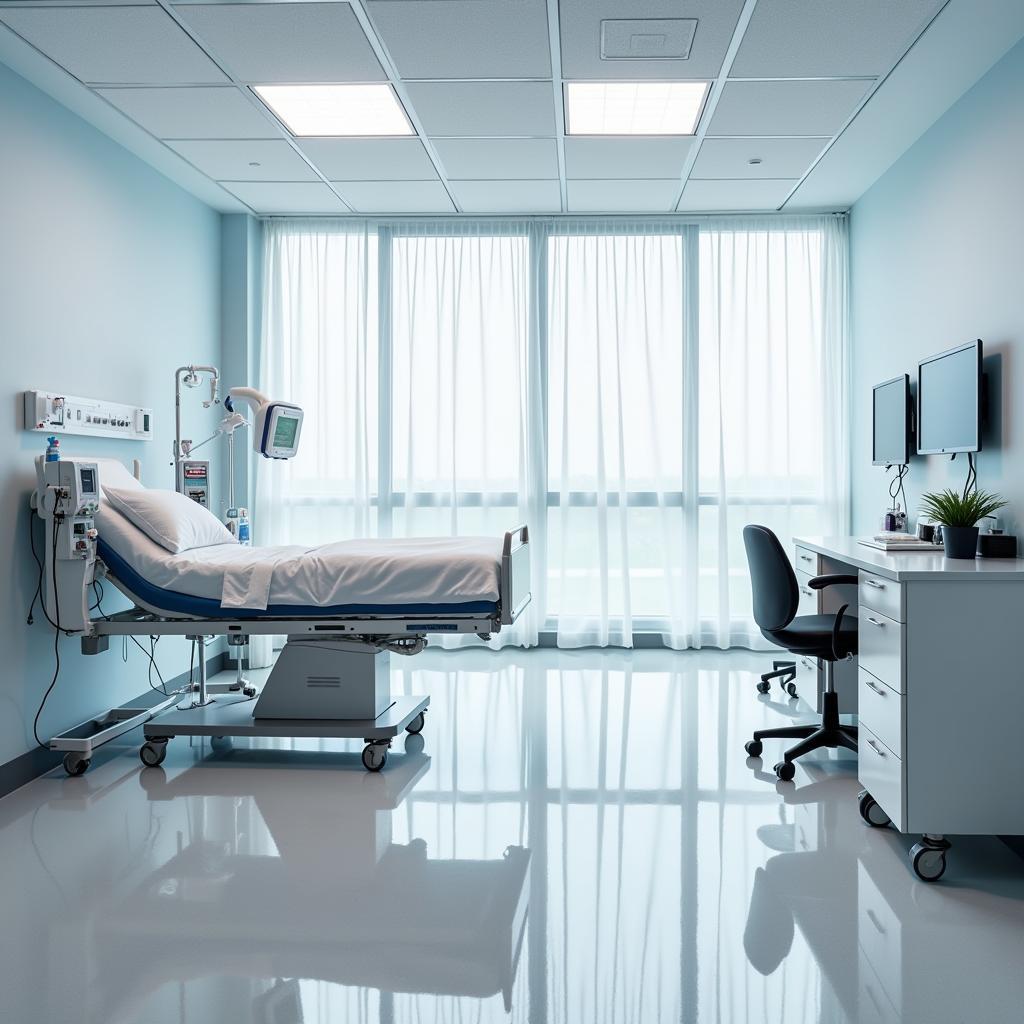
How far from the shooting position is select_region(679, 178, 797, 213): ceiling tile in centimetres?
501

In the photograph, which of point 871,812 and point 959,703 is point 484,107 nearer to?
point 959,703

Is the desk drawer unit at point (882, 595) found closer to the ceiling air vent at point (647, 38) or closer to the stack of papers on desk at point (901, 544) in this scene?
the stack of papers on desk at point (901, 544)

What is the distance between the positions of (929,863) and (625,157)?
357 cm

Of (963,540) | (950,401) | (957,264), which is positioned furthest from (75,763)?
(957,264)

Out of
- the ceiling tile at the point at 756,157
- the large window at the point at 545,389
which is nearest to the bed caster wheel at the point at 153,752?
the large window at the point at 545,389

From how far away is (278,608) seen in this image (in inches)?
139

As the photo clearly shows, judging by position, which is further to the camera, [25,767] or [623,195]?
[623,195]

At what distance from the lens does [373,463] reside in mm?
5758

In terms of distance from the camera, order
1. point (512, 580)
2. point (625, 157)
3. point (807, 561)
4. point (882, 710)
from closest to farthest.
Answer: point (882, 710) → point (512, 580) → point (807, 561) → point (625, 157)

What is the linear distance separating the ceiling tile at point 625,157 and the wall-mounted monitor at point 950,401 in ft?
5.41

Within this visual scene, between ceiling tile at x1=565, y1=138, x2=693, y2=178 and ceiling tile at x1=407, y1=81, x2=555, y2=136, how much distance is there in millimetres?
302

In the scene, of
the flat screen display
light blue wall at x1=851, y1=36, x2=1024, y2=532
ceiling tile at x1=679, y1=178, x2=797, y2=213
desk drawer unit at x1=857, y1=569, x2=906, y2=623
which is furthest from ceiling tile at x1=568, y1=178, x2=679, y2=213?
desk drawer unit at x1=857, y1=569, x2=906, y2=623

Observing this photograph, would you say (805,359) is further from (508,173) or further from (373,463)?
(373,463)

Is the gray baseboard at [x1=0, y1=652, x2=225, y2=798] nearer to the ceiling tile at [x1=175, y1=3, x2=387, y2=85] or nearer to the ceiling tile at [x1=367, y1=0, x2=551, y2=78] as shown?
the ceiling tile at [x1=175, y1=3, x2=387, y2=85]
